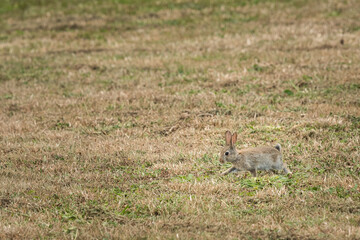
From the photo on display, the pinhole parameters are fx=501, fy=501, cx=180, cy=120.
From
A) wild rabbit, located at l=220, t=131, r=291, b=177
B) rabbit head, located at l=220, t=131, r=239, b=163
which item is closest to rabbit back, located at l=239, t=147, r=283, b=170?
wild rabbit, located at l=220, t=131, r=291, b=177

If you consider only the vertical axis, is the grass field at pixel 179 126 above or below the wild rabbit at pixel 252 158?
below

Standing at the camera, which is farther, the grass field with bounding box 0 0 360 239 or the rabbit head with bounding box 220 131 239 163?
the rabbit head with bounding box 220 131 239 163

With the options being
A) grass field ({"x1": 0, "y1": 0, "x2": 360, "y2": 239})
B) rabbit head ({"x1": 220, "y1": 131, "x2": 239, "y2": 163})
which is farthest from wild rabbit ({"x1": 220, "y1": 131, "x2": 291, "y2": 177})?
grass field ({"x1": 0, "y1": 0, "x2": 360, "y2": 239})

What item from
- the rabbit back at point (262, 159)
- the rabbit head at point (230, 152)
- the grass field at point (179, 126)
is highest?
the rabbit head at point (230, 152)

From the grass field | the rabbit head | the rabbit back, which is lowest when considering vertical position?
the grass field

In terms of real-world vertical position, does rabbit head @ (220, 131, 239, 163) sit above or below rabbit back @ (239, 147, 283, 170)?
above

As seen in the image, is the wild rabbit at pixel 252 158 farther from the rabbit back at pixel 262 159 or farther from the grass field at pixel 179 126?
the grass field at pixel 179 126

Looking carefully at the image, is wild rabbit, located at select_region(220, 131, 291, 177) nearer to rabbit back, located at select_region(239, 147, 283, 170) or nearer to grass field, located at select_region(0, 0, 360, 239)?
rabbit back, located at select_region(239, 147, 283, 170)

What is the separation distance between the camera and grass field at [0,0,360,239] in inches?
257

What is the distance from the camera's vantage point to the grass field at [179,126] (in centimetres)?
652

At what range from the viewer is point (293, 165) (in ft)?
27.7

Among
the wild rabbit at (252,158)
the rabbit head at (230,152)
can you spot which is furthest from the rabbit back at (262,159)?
the rabbit head at (230,152)

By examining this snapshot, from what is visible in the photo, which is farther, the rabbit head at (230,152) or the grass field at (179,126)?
the rabbit head at (230,152)

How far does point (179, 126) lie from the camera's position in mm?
11305
